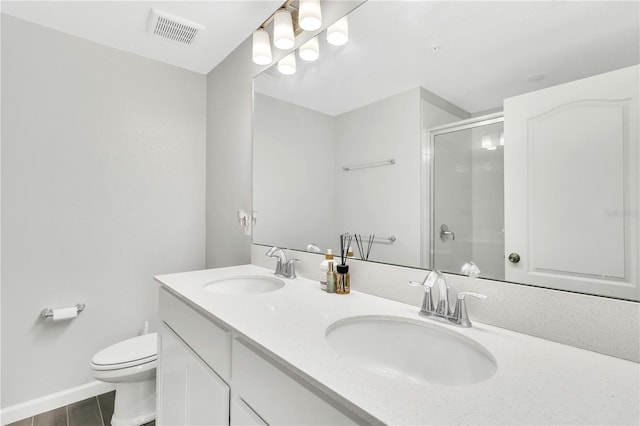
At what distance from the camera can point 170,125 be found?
2264mm

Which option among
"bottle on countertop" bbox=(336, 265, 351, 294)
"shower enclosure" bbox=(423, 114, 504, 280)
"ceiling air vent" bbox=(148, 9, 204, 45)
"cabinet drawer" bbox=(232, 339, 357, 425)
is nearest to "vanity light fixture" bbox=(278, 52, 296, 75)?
"ceiling air vent" bbox=(148, 9, 204, 45)

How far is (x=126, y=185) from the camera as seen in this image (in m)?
2.07

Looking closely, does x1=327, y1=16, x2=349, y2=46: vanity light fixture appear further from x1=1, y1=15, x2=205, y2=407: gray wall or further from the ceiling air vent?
x1=1, y1=15, x2=205, y2=407: gray wall

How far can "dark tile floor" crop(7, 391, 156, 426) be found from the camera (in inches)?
66.7

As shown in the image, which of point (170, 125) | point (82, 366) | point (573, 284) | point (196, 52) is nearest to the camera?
point (573, 284)

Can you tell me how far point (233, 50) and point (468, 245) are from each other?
2.06 m

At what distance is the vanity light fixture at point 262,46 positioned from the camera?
1.70m

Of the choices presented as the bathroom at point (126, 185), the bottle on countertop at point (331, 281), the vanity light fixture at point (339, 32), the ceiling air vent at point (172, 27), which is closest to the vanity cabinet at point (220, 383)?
the bottle on countertop at point (331, 281)

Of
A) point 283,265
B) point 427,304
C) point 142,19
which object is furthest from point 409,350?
point 142,19

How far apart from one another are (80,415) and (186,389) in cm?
123

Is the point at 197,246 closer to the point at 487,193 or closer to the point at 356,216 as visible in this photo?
the point at 356,216

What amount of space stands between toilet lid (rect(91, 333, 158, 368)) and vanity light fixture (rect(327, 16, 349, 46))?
74.6 inches

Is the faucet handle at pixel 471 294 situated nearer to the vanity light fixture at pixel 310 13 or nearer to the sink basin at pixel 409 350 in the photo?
the sink basin at pixel 409 350

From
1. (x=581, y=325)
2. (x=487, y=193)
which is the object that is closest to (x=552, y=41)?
(x=487, y=193)
